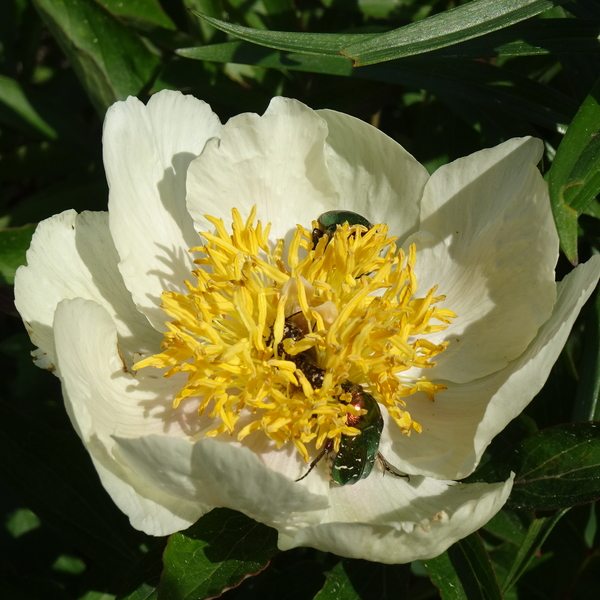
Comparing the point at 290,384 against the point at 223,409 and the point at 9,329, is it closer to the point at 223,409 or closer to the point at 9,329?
the point at 223,409

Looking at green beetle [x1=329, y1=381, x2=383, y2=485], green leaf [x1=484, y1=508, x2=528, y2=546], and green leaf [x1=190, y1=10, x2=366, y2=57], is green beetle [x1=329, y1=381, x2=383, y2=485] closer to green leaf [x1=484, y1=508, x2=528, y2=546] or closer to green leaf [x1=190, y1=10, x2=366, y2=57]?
green leaf [x1=484, y1=508, x2=528, y2=546]

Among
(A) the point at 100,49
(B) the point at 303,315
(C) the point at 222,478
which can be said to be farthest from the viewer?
(A) the point at 100,49

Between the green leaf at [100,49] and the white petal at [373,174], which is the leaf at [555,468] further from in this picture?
the green leaf at [100,49]

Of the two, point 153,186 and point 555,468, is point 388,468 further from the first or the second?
point 153,186

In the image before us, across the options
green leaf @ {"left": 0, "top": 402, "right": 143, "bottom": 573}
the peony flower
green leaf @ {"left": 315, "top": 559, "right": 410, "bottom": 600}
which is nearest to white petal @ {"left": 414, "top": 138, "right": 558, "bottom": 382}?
the peony flower

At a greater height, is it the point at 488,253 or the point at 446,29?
the point at 446,29

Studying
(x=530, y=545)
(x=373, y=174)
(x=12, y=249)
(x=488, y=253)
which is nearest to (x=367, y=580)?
(x=530, y=545)

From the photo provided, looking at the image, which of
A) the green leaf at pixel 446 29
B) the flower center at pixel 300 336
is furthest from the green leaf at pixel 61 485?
the green leaf at pixel 446 29
